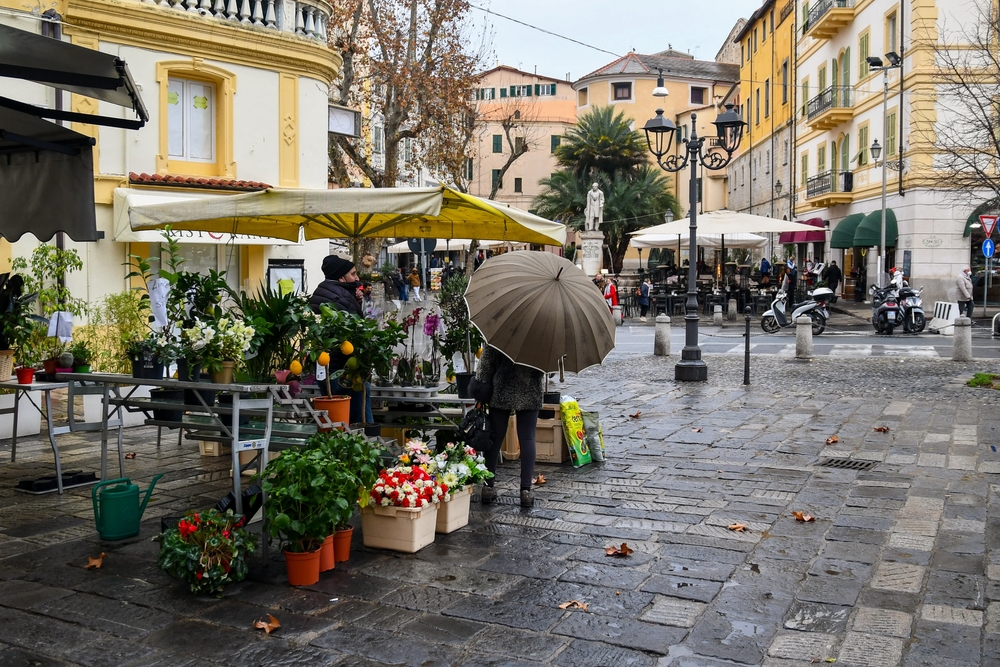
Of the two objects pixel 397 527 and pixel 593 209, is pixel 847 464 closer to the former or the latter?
pixel 397 527

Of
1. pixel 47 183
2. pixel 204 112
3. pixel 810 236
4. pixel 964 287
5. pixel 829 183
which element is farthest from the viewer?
pixel 810 236

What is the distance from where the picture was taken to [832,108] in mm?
35875

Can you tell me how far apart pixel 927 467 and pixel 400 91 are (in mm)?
19132

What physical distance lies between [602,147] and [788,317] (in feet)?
86.8

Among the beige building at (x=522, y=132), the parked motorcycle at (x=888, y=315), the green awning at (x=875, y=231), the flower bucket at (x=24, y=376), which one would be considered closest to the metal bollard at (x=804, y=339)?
the parked motorcycle at (x=888, y=315)

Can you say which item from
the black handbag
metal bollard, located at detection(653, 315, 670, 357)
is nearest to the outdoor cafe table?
the black handbag

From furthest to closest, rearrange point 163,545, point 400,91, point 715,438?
point 400,91
point 715,438
point 163,545

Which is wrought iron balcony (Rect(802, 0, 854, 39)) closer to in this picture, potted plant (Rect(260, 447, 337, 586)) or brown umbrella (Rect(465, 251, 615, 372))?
brown umbrella (Rect(465, 251, 615, 372))

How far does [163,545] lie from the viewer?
16.5 ft

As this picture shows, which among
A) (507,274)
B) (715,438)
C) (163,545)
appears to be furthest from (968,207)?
(163,545)

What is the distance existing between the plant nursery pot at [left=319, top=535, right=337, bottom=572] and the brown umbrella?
1753 millimetres

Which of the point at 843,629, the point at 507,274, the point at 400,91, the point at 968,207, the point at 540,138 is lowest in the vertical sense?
the point at 843,629

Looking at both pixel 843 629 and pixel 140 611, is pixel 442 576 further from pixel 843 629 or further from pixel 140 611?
pixel 843 629

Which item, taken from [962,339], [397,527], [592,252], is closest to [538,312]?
[397,527]
